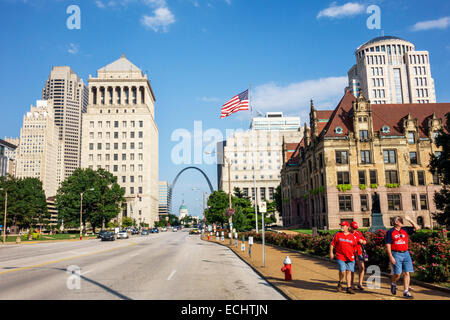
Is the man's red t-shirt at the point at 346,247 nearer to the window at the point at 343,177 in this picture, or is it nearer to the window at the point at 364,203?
the window at the point at 343,177

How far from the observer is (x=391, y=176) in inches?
2082

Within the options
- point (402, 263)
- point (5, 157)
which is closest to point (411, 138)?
point (402, 263)

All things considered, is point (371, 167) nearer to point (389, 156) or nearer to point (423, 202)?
point (389, 156)

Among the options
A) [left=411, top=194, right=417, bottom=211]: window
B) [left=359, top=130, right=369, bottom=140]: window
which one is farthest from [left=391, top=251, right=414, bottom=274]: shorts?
[left=411, top=194, right=417, bottom=211]: window

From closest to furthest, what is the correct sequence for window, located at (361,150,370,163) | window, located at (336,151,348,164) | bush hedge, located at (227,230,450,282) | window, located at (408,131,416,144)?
bush hedge, located at (227,230,450,282) → window, located at (336,151,348,164) → window, located at (361,150,370,163) → window, located at (408,131,416,144)

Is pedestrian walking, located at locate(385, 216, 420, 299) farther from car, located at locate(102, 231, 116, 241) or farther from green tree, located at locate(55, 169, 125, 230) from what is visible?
green tree, located at locate(55, 169, 125, 230)

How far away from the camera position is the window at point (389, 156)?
53188mm

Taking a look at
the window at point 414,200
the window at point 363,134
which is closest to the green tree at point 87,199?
the window at point 363,134

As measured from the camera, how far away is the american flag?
2430cm

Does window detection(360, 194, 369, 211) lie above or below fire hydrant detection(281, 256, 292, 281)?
above

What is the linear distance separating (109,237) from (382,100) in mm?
125012

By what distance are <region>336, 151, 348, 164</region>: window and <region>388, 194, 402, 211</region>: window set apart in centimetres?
847

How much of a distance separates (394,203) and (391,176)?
405 centimetres

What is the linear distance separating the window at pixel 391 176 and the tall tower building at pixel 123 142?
95.9 m
